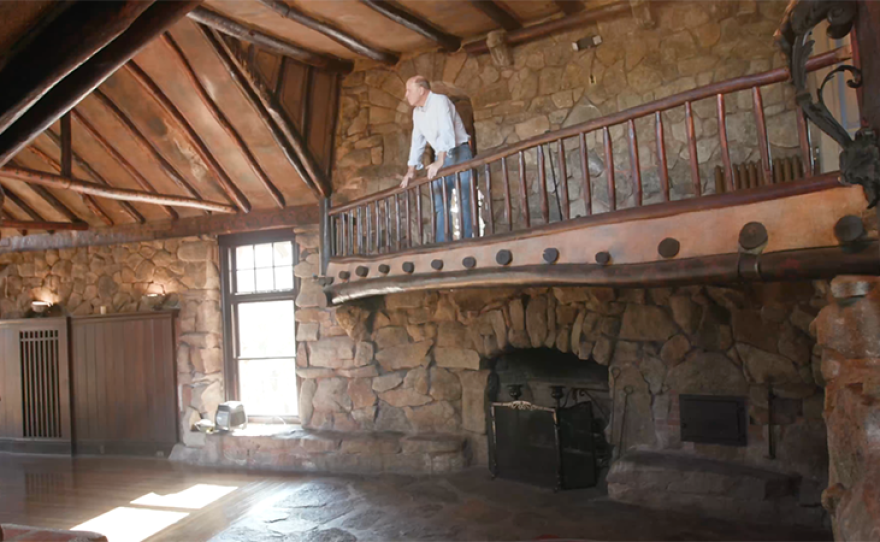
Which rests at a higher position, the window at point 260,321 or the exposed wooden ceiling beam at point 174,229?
the exposed wooden ceiling beam at point 174,229

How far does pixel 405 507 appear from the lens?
184 inches

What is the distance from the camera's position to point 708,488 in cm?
411

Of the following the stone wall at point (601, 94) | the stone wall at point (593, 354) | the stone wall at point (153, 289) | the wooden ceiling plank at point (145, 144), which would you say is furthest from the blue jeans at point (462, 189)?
the stone wall at point (153, 289)

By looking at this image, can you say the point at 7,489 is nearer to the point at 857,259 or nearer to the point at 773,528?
the point at 773,528

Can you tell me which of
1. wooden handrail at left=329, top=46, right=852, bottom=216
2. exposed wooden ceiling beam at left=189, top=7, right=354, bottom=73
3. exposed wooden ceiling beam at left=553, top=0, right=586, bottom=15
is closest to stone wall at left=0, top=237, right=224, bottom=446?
exposed wooden ceiling beam at left=189, top=7, right=354, bottom=73

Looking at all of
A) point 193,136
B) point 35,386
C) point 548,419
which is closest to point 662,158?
point 548,419

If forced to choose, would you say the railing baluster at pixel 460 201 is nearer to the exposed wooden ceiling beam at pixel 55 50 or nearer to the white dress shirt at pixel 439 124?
the white dress shirt at pixel 439 124

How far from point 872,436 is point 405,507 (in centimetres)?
334

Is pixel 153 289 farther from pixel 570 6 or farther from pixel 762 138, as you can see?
pixel 762 138

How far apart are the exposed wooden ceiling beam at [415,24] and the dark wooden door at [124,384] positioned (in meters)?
4.43

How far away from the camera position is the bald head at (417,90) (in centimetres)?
482

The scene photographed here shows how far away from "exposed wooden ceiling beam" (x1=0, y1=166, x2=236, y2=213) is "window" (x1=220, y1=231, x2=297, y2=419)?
602 mm

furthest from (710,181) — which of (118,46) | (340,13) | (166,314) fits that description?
(166,314)

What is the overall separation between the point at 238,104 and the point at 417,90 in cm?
193
